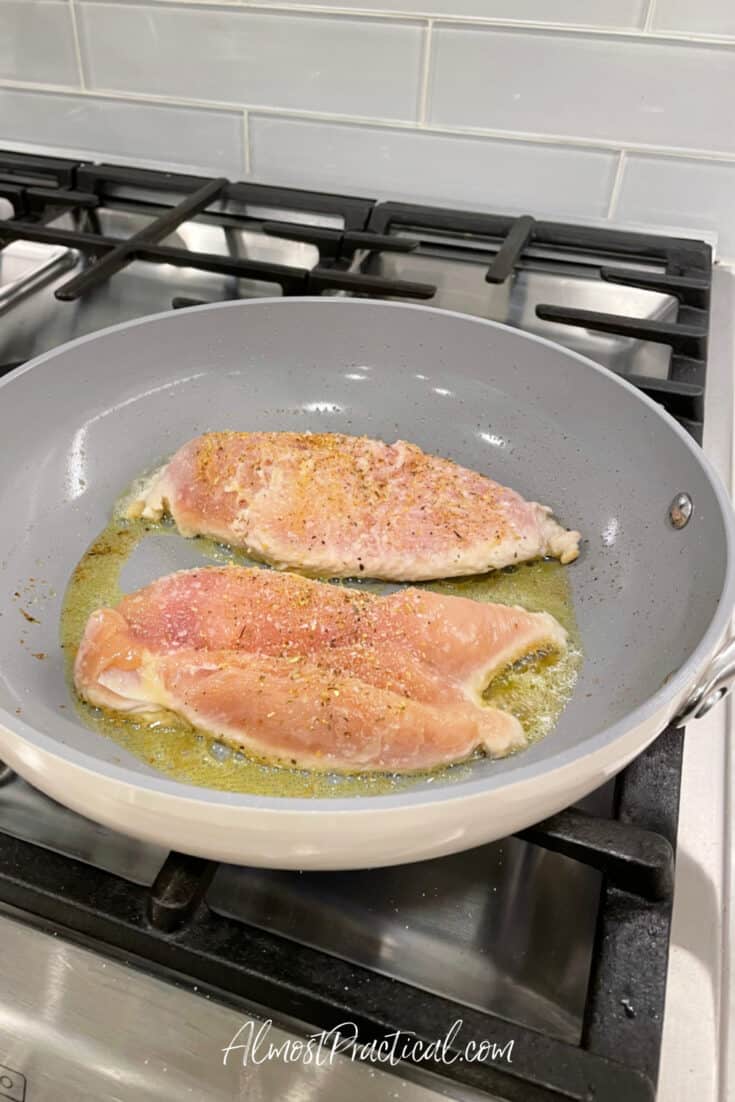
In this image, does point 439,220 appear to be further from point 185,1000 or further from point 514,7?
point 185,1000

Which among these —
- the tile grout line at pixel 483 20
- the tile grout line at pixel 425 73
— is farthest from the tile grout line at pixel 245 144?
the tile grout line at pixel 425 73

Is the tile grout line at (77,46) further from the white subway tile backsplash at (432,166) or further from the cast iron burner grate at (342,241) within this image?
the white subway tile backsplash at (432,166)

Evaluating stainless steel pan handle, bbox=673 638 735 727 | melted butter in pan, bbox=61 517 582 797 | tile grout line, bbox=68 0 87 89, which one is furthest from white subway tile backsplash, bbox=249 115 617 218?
stainless steel pan handle, bbox=673 638 735 727

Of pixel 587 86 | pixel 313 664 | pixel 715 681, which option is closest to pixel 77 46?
pixel 587 86

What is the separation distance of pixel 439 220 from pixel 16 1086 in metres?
1.04

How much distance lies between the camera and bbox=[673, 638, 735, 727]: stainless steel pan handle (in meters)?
0.54

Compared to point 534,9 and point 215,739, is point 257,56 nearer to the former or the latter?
point 534,9

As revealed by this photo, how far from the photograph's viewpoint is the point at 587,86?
1.09m

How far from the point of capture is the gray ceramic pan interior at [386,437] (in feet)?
2.23

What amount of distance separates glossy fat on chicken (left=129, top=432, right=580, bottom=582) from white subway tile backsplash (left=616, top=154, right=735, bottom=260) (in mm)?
526

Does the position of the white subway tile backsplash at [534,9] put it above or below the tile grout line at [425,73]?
above

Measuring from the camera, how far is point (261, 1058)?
47 cm

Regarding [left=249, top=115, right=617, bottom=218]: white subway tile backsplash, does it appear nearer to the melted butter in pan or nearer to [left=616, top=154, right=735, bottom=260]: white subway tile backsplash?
[left=616, top=154, right=735, bottom=260]: white subway tile backsplash

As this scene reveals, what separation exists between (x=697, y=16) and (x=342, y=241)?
0.48 meters
